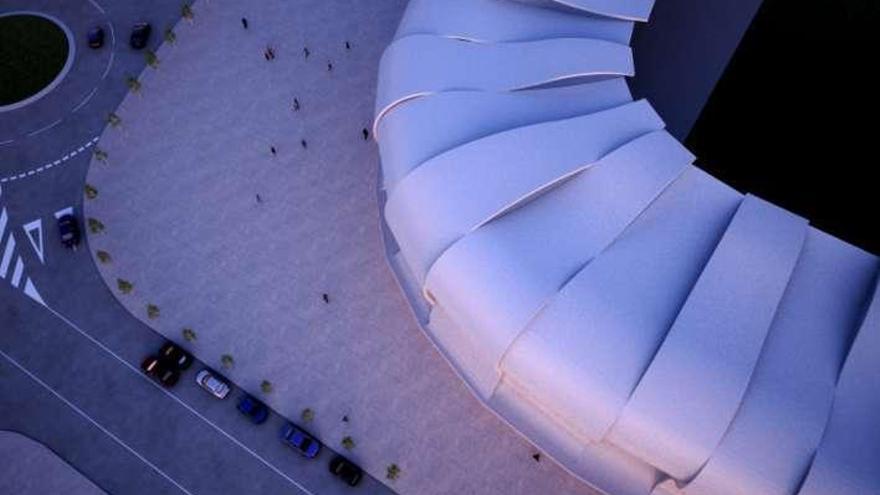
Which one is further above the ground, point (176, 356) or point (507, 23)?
point (507, 23)

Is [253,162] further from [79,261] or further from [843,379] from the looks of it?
[843,379]

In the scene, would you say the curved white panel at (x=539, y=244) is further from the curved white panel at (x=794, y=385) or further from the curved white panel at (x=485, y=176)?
the curved white panel at (x=794, y=385)

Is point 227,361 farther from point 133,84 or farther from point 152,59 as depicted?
point 152,59

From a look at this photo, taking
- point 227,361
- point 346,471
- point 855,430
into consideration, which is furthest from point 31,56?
point 855,430

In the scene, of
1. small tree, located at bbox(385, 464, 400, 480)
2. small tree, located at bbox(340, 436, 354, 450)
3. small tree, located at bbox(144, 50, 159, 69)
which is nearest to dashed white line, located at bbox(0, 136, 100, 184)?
small tree, located at bbox(144, 50, 159, 69)

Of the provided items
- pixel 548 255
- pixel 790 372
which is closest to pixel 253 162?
pixel 548 255
